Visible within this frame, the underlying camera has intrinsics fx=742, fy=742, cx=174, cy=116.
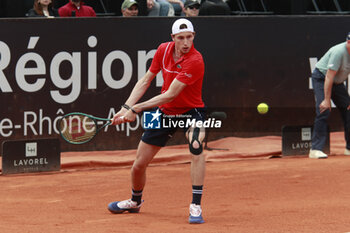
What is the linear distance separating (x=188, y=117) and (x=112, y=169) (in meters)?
3.53

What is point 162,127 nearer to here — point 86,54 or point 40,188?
point 40,188

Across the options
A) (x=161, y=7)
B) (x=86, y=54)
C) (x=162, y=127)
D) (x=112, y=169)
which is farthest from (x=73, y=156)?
(x=162, y=127)

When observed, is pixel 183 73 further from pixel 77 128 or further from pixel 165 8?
pixel 165 8

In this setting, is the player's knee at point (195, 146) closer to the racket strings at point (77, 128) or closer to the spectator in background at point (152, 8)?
the racket strings at point (77, 128)

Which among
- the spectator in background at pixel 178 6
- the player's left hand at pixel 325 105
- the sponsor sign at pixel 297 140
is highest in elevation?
the spectator in background at pixel 178 6

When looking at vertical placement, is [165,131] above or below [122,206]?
above

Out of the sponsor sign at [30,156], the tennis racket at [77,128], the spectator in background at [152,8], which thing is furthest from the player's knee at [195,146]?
the spectator in background at [152,8]

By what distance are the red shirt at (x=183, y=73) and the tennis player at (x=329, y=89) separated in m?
3.74

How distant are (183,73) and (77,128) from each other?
1488 mm

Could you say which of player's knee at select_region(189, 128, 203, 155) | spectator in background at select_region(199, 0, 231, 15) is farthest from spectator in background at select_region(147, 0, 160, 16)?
player's knee at select_region(189, 128, 203, 155)

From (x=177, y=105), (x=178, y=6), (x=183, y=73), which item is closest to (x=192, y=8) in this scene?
(x=178, y=6)

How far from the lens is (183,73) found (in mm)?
6582

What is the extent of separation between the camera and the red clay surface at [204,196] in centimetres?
656

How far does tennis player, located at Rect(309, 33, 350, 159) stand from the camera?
395 inches
